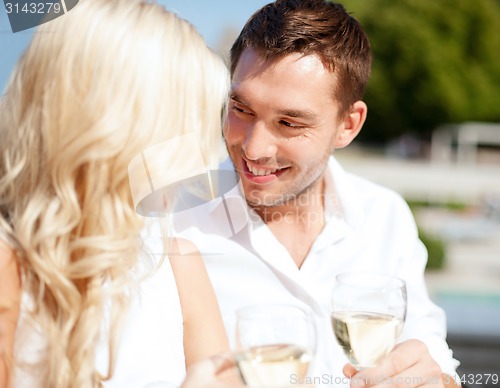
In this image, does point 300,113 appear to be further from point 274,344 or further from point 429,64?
point 429,64

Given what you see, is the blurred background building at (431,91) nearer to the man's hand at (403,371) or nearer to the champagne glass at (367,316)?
the man's hand at (403,371)

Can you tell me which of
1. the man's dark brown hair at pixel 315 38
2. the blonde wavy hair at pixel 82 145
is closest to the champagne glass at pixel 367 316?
the blonde wavy hair at pixel 82 145

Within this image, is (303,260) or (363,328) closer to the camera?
(363,328)

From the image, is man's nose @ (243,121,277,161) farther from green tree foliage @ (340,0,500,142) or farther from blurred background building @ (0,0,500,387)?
green tree foliage @ (340,0,500,142)

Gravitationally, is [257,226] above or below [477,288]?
above

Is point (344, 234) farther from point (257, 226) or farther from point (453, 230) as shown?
point (453, 230)

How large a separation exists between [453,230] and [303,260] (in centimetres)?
1092

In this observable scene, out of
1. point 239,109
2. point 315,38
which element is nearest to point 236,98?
point 239,109

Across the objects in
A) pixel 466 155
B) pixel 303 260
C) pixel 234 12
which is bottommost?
pixel 466 155

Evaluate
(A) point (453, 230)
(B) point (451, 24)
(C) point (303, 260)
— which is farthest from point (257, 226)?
(B) point (451, 24)

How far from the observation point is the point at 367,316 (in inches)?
60.3

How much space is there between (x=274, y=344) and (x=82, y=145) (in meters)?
0.51

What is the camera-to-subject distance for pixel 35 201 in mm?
1347

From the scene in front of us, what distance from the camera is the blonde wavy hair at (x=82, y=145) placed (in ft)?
4.36
